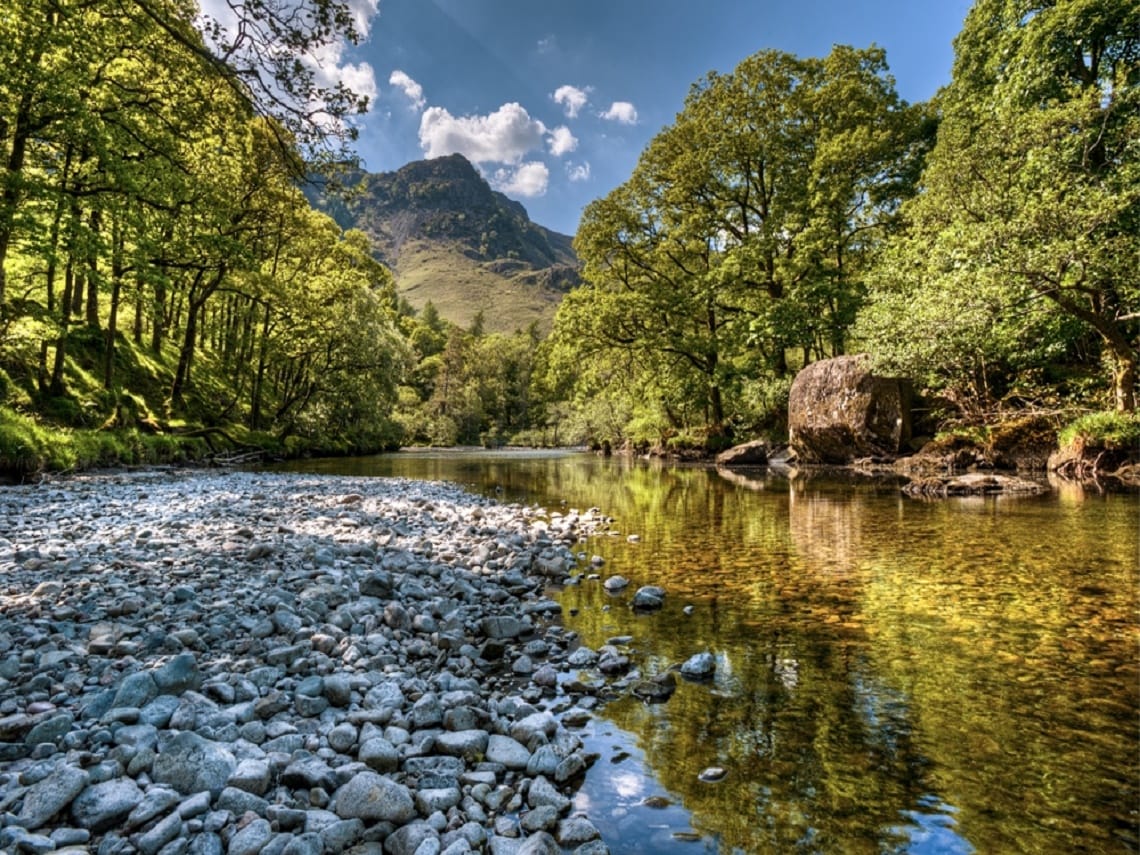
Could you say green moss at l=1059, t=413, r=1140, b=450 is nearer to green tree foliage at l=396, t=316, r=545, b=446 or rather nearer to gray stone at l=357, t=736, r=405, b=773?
gray stone at l=357, t=736, r=405, b=773

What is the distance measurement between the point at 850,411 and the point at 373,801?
75.7 ft

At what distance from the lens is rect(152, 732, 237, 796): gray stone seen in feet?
8.93

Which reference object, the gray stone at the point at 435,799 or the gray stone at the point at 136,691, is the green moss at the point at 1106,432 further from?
the gray stone at the point at 136,691

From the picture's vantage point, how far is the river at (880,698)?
2736 millimetres

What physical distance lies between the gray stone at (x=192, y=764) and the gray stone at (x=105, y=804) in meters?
0.14

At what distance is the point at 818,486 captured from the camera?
16.5m

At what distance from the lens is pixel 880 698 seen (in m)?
3.96

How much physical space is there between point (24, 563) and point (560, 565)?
19.5 feet

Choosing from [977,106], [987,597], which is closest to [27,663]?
[987,597]

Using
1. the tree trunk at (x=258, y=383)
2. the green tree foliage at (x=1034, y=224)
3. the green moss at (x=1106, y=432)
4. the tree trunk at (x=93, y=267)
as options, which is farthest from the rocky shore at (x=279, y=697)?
the tree trunk at (x=258, y=383)

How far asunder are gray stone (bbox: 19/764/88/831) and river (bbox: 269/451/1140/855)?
7.92 ft

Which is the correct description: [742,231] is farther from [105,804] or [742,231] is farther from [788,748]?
[105,804]

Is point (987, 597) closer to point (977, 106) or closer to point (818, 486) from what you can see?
point (818, 486)

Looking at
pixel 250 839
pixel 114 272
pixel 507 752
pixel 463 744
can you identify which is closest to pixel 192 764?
pixel 250 839
